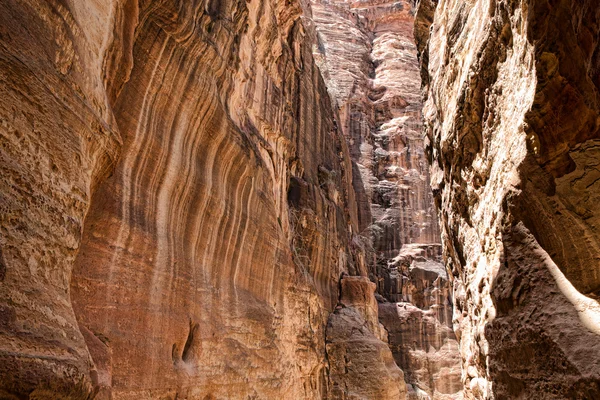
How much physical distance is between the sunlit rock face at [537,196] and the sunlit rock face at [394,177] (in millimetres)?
23245

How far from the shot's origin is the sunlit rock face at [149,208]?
4664 millimetres

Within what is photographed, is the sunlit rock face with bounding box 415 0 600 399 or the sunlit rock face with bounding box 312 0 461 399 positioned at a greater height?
the sunlit rock face with bounding box 312 0 461 399

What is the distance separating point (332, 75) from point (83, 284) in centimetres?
3726

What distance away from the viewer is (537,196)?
5.40m

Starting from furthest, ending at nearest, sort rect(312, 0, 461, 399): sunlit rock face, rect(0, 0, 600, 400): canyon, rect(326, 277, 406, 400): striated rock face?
1. rect(312, 0, 461, 399): sunlit rock face
2. rect(326, 277, 406, 400): striated rock face
3. rect(0, 0, 600, 400): canyon

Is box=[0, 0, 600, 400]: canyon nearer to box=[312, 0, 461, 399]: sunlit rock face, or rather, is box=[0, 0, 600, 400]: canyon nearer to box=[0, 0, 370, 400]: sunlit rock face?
box=[0, 0, 370, 400]: sunlit rock face

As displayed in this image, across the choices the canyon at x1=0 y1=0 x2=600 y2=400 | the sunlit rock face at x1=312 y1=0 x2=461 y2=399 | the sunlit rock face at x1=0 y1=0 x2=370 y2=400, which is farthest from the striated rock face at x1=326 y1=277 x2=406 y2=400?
the sunlit rock face at x1=312 y1=0 x2=461 y2=399

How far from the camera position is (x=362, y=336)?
2005 cm

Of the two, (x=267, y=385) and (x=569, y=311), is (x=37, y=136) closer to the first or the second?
(x=569, y=311)

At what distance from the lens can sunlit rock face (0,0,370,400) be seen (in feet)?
15.3

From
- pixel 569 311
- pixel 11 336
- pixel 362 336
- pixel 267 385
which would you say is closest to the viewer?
pixel 11 336

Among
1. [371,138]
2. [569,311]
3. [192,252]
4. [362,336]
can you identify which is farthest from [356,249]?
[569,311]

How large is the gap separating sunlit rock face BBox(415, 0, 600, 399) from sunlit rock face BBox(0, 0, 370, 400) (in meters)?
4.56

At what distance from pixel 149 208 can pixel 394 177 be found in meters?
30.5
